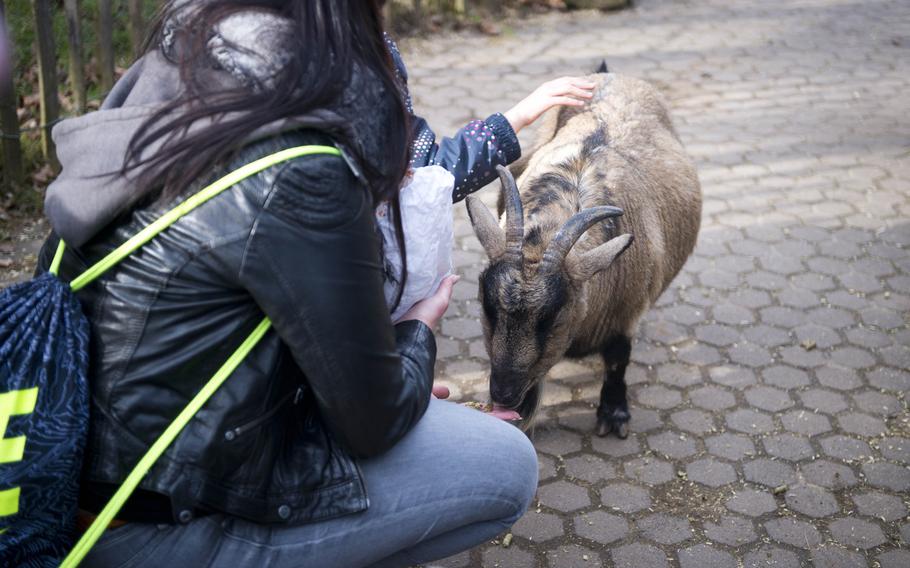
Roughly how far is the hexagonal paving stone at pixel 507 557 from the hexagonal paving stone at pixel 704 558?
0.57m

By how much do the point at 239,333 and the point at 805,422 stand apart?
301 centimetres

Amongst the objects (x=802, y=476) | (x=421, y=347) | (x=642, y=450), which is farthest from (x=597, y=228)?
(x=421, y=347)

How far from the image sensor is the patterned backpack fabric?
170 centimetres

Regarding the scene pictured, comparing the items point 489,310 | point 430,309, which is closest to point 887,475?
point 489,310

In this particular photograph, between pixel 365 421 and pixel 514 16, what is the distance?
806 cm

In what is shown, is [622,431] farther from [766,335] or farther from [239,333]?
[239,333]

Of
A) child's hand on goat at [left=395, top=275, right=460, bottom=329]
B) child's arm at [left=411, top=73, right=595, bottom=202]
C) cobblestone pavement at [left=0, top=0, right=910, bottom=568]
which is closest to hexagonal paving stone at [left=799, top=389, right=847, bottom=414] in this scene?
cobblestone pavement at [left=0, top=0, right=910, bottom=568]

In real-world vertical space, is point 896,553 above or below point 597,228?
below

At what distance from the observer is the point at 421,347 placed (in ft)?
7.28

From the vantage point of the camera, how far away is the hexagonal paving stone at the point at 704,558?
10.5 feet

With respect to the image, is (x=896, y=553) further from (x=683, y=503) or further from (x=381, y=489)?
(x=381, y=489)

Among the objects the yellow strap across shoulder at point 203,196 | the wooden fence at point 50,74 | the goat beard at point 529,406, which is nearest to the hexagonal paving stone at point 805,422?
the goat beard at point 529,406

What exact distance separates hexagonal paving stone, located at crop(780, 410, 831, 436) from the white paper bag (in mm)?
2267

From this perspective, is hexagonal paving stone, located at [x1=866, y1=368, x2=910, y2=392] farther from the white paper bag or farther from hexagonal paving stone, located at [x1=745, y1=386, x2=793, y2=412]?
the white paper bag
